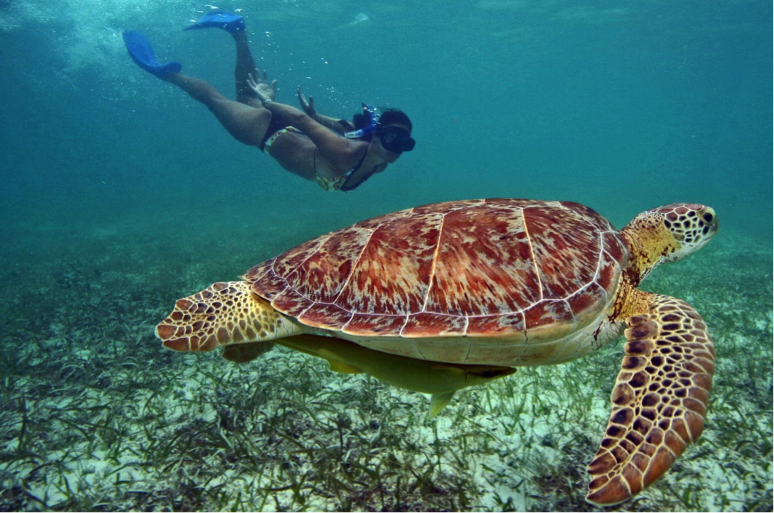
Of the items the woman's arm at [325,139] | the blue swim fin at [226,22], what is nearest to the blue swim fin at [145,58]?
the blue swim fin at [226,22]

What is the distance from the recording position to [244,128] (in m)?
8.98

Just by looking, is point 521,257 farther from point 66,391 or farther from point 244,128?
point 244,128

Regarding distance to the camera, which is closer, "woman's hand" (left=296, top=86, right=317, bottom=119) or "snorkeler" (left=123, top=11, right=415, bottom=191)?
"snorkeler" (left=123, top=11, right=415, bottom=191)

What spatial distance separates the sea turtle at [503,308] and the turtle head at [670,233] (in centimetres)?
13

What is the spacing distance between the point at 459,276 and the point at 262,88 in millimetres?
9660

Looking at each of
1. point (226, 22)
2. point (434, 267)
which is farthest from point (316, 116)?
point (434, 267)

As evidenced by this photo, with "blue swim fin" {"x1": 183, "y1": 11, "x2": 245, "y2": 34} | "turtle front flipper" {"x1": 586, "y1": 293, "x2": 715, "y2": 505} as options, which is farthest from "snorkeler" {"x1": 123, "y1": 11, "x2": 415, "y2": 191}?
"turtle front flipper" {"x1": 586, "y1": 293, "x2": 715, "y2": 505}

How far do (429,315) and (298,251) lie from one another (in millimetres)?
1314

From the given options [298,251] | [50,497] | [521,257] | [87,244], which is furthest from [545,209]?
[87,244]

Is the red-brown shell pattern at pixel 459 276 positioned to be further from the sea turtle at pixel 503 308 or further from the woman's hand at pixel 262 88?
the woman's hand at pixel 262 88

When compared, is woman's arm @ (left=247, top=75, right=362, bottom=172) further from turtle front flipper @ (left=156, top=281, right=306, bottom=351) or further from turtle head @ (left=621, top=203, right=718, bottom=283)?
turtle head @ (left=621, top=203, right=718, bottom=283)

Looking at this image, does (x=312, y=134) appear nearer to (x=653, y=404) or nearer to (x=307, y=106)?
(x=307, y=106)

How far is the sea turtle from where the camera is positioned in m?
1.91

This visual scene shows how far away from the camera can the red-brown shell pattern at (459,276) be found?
7.20 feet
